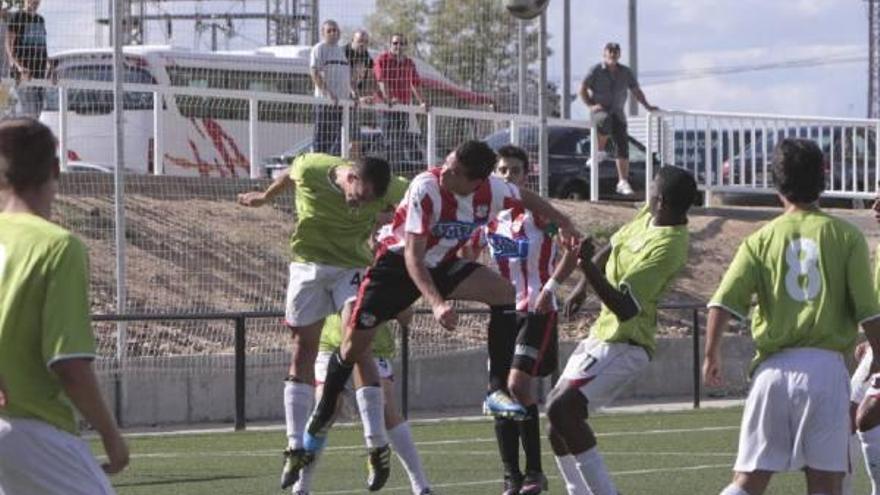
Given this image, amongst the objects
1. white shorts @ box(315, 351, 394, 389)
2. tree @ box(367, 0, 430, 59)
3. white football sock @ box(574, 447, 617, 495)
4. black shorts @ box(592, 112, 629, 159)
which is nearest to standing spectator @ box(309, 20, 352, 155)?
tree @ box(367, 0, 430, 59)

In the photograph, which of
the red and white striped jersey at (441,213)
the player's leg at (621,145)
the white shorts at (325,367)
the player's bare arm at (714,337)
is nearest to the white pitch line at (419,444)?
the white shorts at (325,367)

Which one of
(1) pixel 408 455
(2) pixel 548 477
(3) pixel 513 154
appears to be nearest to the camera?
(1) pixel 408 455

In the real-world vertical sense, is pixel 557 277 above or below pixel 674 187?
below

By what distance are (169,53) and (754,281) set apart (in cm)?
1616

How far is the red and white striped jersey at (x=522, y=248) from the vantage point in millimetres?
12617

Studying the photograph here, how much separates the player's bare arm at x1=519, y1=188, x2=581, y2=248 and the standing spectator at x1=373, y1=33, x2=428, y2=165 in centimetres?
1123

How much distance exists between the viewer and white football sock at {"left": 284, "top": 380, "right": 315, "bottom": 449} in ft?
38.4

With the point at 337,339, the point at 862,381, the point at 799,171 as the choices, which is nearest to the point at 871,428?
the point at 862,381

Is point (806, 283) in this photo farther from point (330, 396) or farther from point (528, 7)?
point (528, 7)

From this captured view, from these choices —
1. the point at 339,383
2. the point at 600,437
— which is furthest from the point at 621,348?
the point at 600,437

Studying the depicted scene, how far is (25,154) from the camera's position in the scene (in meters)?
6.07

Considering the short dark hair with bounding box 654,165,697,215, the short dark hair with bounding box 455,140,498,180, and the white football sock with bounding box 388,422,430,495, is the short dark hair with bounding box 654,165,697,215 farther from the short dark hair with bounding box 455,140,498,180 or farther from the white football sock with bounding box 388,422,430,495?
the white football sock with bounding box 388,422,430,495

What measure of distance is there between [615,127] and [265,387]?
808 cm

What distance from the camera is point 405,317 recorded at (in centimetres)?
1230
